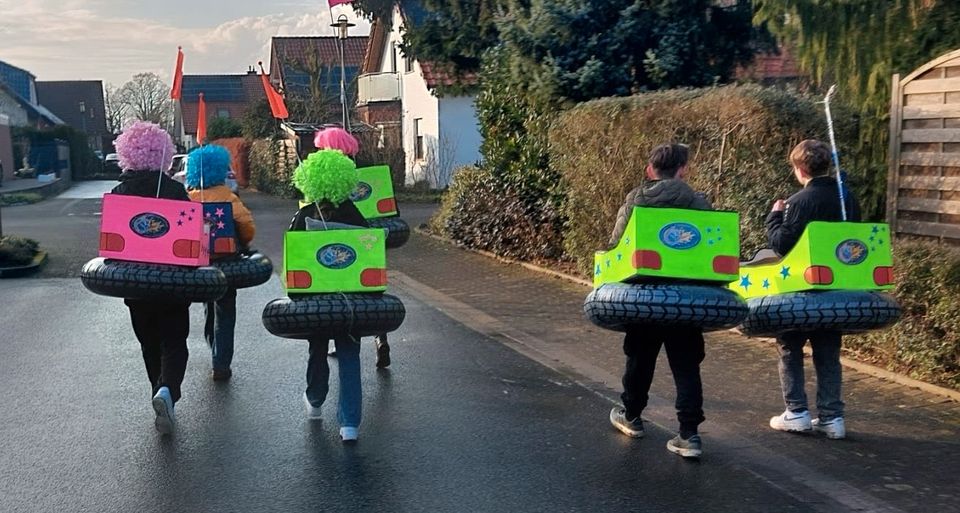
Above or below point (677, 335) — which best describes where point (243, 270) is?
above

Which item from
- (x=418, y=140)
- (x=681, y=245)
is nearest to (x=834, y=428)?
(x=681, y=245)

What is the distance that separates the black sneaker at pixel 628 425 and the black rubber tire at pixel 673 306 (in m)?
0.88

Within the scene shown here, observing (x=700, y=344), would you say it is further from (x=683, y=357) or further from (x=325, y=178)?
(x=325, y=178)

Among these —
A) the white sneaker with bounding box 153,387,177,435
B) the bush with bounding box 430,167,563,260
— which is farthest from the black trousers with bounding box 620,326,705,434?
the bush with bounding box 430,167,563,260

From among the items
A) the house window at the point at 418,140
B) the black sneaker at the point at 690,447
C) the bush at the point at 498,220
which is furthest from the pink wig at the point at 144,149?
the house window at the point at 418,140

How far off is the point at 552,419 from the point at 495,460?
90 centimetres

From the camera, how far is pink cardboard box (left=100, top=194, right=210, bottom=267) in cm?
568

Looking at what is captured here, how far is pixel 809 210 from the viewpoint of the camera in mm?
5441

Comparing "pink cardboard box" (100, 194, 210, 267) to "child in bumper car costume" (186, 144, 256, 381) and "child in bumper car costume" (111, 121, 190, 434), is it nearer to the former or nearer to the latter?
"child in bumper car costume" (111, 121, 190, 434)

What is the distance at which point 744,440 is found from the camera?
18.9 ft

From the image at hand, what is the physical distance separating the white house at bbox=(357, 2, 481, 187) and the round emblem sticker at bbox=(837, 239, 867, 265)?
20876 millimetres

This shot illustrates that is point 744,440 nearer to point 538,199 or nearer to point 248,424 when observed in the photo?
point 248,424

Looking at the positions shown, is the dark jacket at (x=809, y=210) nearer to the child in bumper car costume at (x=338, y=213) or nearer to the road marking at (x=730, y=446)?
the road marking at (x=730, y=446)

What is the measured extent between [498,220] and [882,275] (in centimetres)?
916
